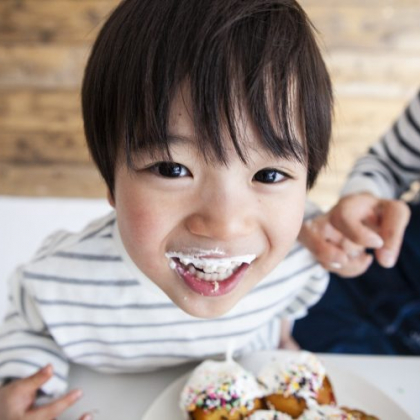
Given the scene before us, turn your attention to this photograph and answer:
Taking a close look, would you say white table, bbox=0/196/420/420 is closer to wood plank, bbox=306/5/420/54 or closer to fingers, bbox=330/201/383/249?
fingers, bbox=330/201/383/249

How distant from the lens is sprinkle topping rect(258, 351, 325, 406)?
0.63 metres

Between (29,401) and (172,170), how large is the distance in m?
0.36

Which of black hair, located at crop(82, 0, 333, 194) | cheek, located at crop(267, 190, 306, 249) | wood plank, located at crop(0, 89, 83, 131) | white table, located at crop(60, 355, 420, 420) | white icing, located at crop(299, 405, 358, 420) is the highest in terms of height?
black hair, located at crop(82, 0, 333, 194)

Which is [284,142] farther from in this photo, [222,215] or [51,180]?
[51,180]

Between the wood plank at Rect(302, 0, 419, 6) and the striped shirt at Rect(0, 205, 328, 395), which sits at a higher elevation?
the wood plank at Rect(302, 0, 419, 6)

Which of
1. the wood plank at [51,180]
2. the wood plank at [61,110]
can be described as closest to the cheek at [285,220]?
the wood plank at [51,180]

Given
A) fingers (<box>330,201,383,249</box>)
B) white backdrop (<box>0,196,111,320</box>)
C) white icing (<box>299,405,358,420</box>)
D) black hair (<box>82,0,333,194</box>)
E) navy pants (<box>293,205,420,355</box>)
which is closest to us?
black hair (<box>82,0,333,194</box>)

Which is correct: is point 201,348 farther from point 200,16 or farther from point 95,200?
point 95,200

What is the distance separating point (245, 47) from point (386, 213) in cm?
37

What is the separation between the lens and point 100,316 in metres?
0.70

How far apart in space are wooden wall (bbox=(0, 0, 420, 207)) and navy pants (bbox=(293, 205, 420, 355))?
119cm

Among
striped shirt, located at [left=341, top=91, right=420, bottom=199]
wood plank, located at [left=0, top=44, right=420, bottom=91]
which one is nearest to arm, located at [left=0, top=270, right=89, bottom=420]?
striped shirt, located at [left=341, top=91, right=420, bottom=199]

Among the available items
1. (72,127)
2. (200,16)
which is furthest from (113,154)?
(72,127)

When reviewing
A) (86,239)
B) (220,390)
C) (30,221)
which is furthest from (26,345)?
(30,221)
